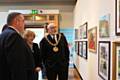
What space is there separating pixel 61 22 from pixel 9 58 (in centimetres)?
979

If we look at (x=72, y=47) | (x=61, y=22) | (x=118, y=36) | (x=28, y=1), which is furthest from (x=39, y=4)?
(x=118, y=36)

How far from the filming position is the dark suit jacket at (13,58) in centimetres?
242

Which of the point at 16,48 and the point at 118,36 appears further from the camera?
Answer: the point at 118,36

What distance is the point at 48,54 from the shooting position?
5066 mm

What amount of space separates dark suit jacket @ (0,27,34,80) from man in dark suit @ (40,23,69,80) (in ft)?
8.25

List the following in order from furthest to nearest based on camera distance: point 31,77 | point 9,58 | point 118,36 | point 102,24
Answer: point 102,24 < point 118,36 < point 31,77 < point 9,58

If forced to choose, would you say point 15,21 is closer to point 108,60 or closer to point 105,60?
point 108,60

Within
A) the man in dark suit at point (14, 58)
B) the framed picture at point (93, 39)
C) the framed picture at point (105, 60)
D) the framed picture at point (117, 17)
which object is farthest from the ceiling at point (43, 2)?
the man in dark suit at point (14, 58)

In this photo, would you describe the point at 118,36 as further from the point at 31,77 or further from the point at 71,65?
the point at 71,65

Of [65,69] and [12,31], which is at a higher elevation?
[12,31]

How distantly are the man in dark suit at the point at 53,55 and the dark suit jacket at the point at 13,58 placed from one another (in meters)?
2.52

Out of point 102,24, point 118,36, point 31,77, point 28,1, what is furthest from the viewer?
point 28,1

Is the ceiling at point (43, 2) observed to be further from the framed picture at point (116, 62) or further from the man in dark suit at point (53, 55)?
the framed picture at point (116, 62)

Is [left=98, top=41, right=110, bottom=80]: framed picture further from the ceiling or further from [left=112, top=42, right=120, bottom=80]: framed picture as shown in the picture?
the ceiling
